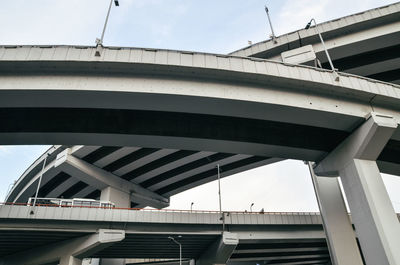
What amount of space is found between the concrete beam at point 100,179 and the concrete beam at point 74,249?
10.1 meters

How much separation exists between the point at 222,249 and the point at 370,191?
57.3 feet

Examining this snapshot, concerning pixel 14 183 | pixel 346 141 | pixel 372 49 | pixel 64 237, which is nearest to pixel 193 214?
pixel 64 237

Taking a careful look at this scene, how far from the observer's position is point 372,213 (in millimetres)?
15102

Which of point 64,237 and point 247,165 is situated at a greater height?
point 247,165

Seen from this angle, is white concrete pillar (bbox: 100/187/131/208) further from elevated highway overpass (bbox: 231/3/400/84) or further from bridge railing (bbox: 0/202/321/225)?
elevated highway overpass (bbox: 231/3/400/84)

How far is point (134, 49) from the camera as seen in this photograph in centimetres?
1481

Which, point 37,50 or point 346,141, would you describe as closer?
point 37,50

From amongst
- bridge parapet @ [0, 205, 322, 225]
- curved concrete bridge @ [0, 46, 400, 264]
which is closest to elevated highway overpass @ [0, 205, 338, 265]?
bridge parapet @ [0, 205, 322, 225]

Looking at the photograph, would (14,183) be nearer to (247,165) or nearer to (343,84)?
(247,165)

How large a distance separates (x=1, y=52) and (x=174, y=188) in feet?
113

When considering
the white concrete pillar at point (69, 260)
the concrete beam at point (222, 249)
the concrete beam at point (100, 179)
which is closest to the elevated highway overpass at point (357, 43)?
the concrete beam at point (222, 249)

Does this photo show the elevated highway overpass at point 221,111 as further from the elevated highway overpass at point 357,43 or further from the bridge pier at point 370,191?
the elevated highway overpass at point 357,43

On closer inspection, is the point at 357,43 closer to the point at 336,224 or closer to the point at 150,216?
Answer: the point at 336,224

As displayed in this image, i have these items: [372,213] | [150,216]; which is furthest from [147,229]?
[372,213]
